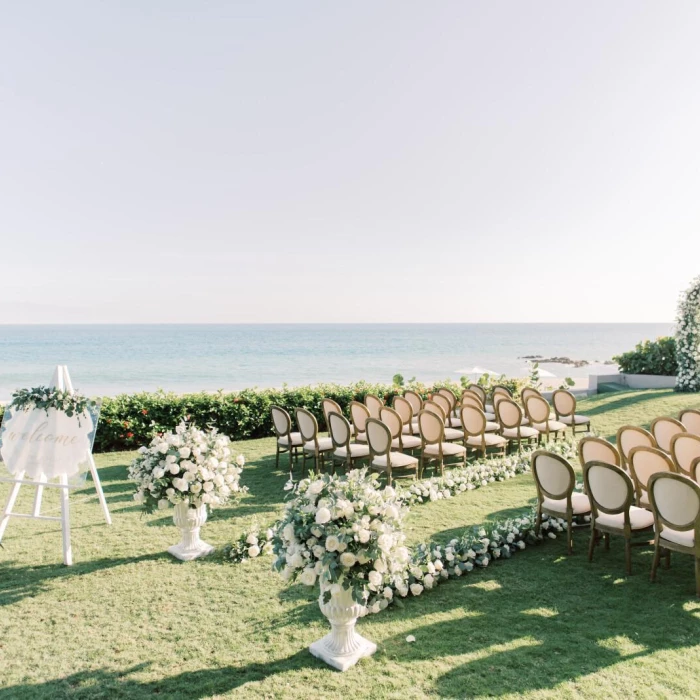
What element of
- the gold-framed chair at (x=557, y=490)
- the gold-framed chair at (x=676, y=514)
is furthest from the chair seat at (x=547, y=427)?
the gold-framed chair at (x=676, y=514)

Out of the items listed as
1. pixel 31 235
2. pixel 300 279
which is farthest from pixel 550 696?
pixel 300 279

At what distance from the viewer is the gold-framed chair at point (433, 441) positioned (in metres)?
7.94

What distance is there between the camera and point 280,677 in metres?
3.13

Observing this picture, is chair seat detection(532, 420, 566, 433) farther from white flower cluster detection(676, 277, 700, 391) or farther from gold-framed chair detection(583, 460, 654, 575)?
white flower cluster detection(676, 277, 700, 391)

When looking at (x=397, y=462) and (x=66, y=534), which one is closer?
(x=66, y=534)

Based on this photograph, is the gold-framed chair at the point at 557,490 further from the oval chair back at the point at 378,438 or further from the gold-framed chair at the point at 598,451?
the oval chair back at the point at 378,438

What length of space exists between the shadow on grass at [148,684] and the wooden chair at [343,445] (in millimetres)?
4403

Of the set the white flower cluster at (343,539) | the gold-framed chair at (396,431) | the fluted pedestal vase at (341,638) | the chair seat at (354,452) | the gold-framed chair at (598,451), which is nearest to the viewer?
the white flower cluster at (343,539)

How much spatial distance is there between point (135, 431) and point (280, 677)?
8134 millimetres

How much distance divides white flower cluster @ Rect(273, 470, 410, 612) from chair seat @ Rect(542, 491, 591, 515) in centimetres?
273

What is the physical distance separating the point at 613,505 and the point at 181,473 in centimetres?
404

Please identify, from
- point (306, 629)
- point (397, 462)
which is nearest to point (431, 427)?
point (397, 462)

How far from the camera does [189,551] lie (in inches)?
201

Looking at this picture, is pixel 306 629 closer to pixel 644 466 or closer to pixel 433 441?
pixel 644 466
